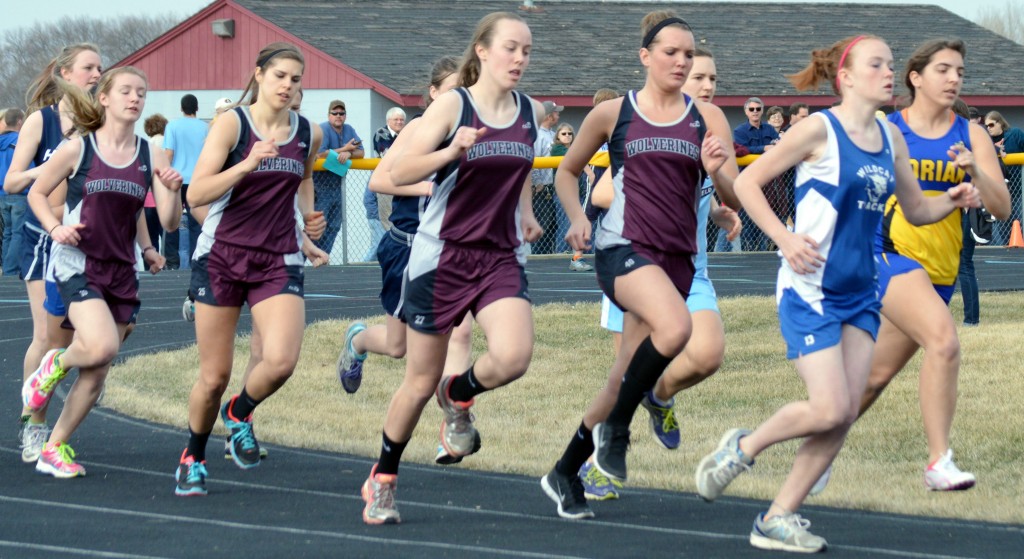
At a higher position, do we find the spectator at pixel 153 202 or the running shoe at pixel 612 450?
the running shoe at pixel 612 450

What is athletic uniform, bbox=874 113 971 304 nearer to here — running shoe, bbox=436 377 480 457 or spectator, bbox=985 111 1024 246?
running shoe, bbox=436 377 480 457

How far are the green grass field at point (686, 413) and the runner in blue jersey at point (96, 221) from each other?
1.26 metres

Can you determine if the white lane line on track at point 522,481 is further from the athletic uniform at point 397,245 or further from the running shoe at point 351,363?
the running shoe at point 351,363

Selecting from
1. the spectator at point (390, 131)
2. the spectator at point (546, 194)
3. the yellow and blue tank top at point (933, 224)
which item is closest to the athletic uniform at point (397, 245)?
the yellow and blue tank top at point (933, 224)

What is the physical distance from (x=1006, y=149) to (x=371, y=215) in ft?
29.2

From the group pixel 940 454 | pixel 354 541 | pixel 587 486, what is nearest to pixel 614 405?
pixel 587 486

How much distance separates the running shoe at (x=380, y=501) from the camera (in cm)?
638

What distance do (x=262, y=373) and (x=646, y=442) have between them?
2.69 metres

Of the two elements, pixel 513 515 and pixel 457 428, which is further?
pixel 457 428

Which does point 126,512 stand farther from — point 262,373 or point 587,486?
point 587,486

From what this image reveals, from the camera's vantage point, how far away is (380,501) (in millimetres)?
6383

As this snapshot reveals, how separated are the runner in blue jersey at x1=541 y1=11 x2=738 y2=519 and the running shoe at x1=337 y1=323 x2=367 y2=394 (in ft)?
10.1

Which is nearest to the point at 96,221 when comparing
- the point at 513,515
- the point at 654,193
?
the point at 513,515

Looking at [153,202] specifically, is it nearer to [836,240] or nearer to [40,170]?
[40,170]
